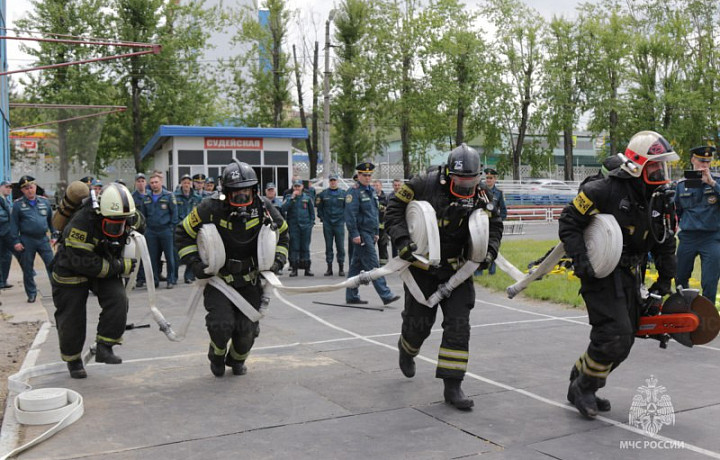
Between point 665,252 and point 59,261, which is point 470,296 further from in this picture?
point 59,261

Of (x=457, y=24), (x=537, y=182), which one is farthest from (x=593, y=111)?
(x=457, y=24)

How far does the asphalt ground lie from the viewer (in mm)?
4855

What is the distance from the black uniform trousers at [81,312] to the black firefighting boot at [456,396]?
3238mm

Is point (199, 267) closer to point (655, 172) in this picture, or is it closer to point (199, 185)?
point (655, 172)

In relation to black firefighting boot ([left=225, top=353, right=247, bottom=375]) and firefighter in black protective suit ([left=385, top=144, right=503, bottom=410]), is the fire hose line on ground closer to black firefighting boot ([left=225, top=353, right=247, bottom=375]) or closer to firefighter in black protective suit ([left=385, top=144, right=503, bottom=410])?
firefighter in black protective suit ([left=385, top=144, right=503, bottom=410])

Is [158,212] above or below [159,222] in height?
above

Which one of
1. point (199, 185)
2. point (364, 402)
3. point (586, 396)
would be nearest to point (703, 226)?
point (586, 396)

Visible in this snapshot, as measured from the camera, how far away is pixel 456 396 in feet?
18.9

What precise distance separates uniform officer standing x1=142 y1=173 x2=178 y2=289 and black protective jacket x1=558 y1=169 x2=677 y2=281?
32.5 feet

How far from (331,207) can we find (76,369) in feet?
30.8

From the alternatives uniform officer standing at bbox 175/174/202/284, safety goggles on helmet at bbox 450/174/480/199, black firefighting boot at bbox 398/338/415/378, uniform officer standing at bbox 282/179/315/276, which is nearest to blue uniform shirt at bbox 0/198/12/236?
uniform officer standing at bbox 175/174/202/284

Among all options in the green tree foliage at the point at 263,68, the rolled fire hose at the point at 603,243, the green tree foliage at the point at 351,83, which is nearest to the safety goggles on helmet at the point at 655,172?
the rolled fire hose at the point at 603,243

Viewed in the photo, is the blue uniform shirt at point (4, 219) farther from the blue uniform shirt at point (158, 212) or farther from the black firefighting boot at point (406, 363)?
the black firefighting boot at point (406, 363)

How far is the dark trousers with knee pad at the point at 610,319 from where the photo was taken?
5.26 m
